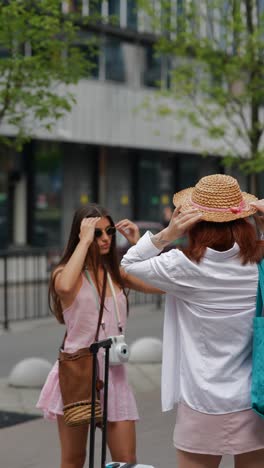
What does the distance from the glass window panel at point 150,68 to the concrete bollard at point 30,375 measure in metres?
28.0

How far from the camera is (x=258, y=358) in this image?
423 centimetres

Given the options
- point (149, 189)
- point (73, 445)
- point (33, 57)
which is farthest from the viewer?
point (149, 189)

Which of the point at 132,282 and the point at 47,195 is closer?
the point at 132,282

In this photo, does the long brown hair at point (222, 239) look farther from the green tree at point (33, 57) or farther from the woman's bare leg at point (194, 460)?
the green tree at point (33, 57)

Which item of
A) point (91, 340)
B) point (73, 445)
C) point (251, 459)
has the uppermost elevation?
point (91, 340)

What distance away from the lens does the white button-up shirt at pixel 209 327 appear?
432cm

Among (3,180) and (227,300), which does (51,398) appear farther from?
(3,180)

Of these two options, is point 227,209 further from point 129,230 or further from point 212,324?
point 129,230

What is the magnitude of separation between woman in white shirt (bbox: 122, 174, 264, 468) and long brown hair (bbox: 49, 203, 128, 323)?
1070 millimetres

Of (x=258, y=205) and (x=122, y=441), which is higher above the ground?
(x=258, y=205)

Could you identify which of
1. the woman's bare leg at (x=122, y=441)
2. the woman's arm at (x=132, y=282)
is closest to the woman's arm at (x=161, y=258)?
the woman's arm at (x=132, y=282)

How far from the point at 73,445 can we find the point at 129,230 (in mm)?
1091

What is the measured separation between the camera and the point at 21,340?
1431 cm

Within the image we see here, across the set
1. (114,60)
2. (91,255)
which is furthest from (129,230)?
(114,60)
